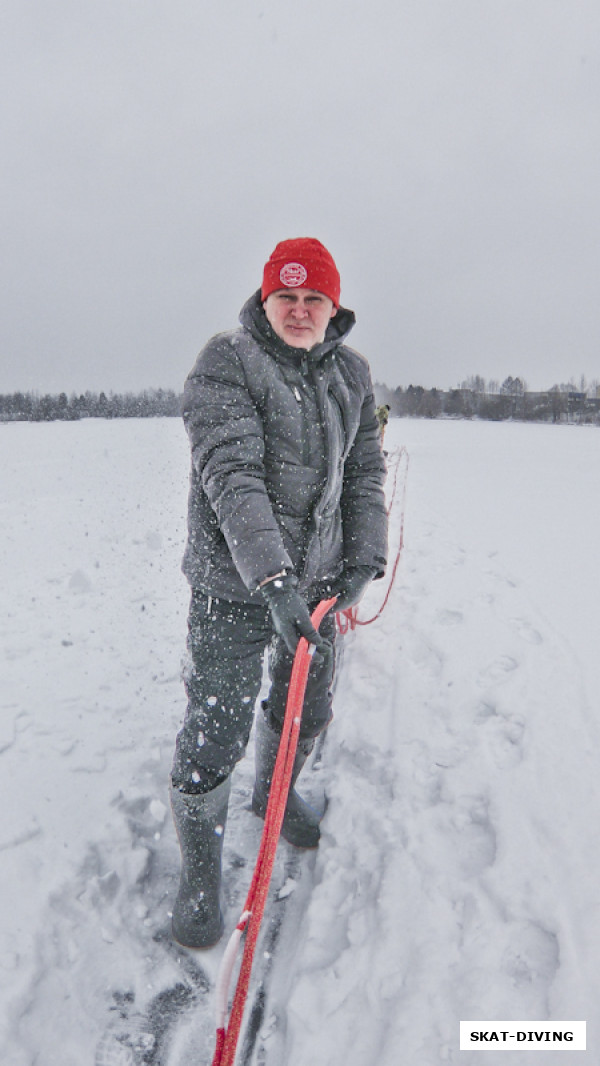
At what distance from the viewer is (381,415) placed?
576 inches

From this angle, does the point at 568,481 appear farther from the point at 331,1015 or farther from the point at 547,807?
the point at 331,1015

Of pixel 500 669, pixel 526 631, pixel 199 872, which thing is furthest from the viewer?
pixel 526 631

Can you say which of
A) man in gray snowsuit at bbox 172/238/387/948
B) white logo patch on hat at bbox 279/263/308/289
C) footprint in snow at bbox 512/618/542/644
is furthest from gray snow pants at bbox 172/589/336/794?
footprint in snow at bbox 512/618/542/644

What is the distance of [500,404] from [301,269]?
9150cm

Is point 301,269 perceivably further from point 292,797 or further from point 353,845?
point 353,845

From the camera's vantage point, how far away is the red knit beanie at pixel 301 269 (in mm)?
1918

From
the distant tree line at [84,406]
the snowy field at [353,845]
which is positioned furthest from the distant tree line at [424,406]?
the snowy field at [353,845]

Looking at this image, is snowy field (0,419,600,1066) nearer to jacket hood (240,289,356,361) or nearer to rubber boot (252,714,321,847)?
rubber boot (252,714,321,847)

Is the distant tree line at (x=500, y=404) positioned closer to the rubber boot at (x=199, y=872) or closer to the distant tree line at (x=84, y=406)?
the distant tree line at (x=84, y=406)

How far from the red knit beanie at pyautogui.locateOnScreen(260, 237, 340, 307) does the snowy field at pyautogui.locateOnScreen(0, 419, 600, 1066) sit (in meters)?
2.16

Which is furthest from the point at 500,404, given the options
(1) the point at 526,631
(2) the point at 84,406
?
(1) the point at 526,631

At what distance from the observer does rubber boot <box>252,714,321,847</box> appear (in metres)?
2.45

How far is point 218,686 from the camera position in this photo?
1979mm

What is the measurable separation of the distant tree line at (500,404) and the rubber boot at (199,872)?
2814 inches
